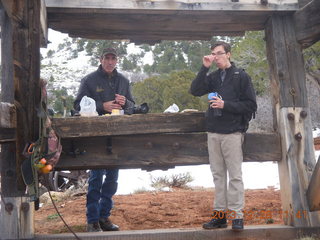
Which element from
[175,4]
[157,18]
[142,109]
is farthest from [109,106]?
[175,4]

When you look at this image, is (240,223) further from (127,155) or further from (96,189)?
(96,189)

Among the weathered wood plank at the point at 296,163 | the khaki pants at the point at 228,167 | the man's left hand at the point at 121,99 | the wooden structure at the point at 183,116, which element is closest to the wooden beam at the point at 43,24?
the wooden structure at the point at 183,116

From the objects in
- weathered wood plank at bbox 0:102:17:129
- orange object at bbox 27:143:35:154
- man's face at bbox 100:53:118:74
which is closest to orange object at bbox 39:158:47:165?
Answer: orange object at bbox 27:143:35:154

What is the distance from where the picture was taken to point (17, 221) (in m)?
4.19

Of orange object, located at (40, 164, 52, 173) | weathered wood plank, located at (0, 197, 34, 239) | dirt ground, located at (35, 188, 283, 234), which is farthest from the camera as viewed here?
dirt ground, located at (35, 188, 283, 234)

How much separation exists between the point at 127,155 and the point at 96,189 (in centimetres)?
63

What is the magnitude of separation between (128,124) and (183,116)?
60 cm

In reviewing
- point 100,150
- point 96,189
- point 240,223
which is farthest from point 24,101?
point 240,223

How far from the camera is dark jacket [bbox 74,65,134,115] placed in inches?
198

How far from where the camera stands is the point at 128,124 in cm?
450

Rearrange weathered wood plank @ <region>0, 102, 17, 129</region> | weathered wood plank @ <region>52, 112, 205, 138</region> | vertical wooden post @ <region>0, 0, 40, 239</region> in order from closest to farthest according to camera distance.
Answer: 1. vertical wooden post @ <region>0, 0, 40, 239</region>
2. weathered wood plank @ <region>0, 102, 17, 129</region>
3. weathered wood plank @ <region>52, 112, 205, 138</region>

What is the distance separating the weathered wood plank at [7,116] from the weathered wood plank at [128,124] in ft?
2.36

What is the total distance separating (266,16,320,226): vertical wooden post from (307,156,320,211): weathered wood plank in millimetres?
68

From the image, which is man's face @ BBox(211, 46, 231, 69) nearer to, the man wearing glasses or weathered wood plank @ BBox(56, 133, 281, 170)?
the man wearing glasses
